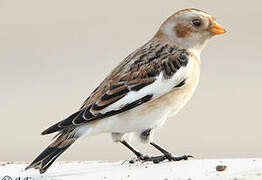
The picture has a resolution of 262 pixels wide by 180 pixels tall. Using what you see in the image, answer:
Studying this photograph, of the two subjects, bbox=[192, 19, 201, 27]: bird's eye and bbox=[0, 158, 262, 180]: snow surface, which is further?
bbox=[192, 19, 201, 27]: bird's eye

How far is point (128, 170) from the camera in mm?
5848

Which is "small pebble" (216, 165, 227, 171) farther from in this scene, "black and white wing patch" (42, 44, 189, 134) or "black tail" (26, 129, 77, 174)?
"black tail" (26, 129, 77, 174)

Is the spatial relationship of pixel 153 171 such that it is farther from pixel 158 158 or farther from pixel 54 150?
pixel 54 150

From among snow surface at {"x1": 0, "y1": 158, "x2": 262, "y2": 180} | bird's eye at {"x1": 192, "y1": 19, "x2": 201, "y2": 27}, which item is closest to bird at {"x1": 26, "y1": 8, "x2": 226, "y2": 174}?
bird's eye at {"x1": 192, "y1": 19, "x2": 201, "y2": 27}

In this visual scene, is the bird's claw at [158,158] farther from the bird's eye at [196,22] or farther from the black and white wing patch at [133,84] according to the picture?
the bird's eye at [196,22]

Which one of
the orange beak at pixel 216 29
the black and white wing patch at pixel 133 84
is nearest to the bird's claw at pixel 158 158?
the black and white wing patch at pixel 133 84

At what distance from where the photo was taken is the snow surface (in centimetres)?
522

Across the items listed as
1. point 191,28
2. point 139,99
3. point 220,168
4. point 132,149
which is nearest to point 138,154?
point 132,149

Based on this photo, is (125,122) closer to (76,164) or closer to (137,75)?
(137,75)

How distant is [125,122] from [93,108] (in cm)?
37

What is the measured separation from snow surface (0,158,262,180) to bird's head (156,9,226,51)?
1.36 metres

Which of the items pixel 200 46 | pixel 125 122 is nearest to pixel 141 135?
pixel 125 122

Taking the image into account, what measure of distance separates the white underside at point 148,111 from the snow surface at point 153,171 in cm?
40

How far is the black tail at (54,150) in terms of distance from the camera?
558 cm
